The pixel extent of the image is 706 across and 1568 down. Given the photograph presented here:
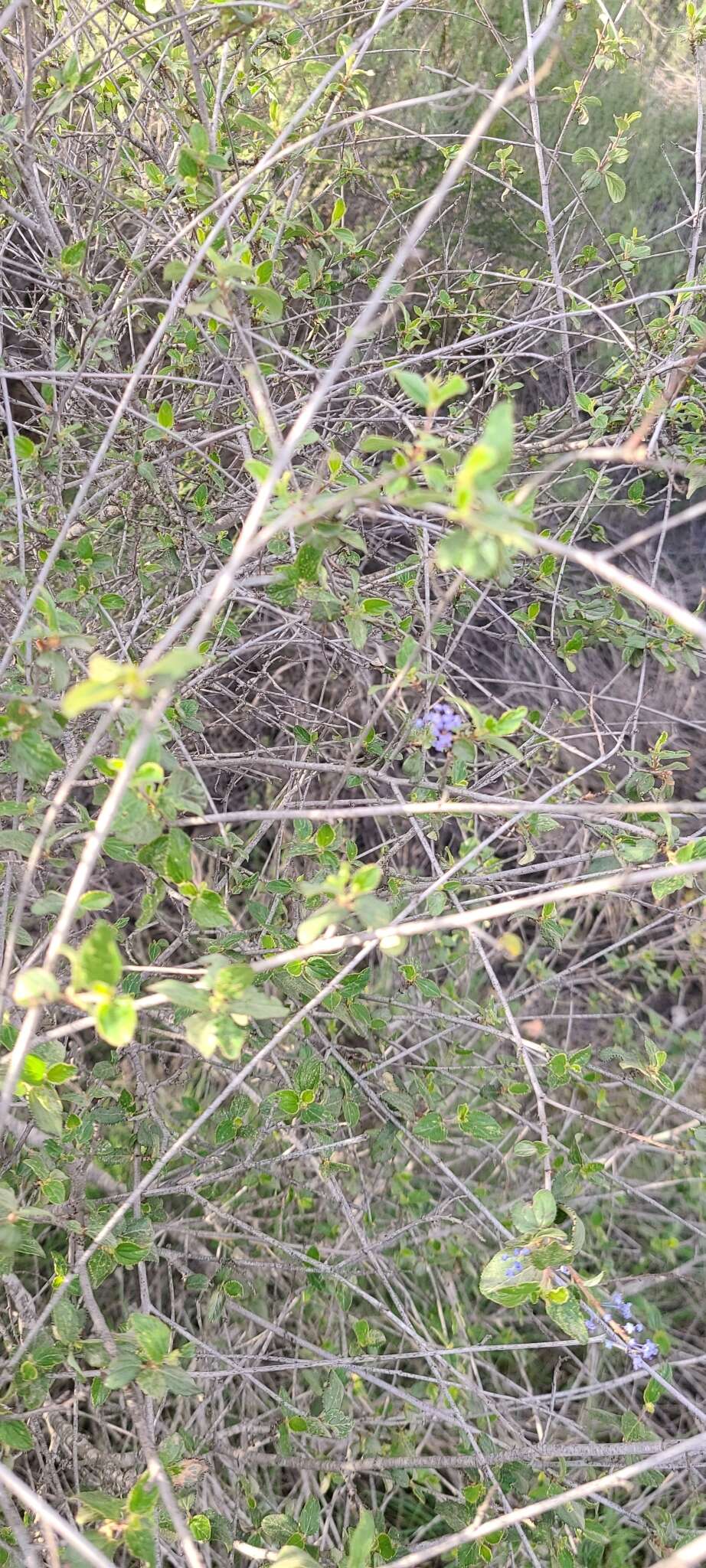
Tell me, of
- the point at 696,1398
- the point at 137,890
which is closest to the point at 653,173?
the point at 137,890

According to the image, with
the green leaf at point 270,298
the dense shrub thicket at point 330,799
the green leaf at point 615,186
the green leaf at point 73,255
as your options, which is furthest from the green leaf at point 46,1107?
the green leaf at point 615,186

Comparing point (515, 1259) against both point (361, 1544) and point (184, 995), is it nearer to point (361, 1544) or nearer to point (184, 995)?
point (361, 1544)

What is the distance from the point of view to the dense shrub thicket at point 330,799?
0.99 m

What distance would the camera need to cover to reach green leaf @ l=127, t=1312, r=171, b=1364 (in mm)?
1006

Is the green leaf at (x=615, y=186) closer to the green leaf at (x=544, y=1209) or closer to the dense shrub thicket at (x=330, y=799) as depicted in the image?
the dense shrub thicket at (x=330, y=799)

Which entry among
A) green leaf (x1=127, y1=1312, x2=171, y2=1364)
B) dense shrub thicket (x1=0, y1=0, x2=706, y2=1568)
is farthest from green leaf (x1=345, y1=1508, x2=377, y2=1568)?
green leaf (x1=127, y1=1312, x2=171, y2=1364)

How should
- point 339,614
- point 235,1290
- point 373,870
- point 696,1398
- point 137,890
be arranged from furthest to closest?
point 696,1398 → point 137,890 → point 235,1290 → point 339,614 → point 373,870

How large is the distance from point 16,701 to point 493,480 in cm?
51

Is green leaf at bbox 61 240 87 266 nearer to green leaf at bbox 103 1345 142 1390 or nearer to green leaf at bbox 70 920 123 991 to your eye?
green leaf at bbox 70 920 123 991

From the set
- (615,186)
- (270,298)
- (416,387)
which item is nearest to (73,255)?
(270,298)

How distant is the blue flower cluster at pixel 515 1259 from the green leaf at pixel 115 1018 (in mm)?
523

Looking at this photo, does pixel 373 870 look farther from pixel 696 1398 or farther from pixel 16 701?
pixel 696 1398

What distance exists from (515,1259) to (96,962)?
1.89 ft

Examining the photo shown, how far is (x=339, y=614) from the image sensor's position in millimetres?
1349
